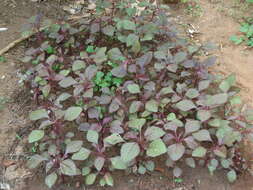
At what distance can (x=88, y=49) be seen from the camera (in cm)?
319

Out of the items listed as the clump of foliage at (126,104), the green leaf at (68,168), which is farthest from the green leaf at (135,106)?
the green leaf at (68,168)

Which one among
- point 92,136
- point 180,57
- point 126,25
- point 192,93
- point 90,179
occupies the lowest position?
point 90,179

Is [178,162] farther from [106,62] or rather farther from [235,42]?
[235,42]

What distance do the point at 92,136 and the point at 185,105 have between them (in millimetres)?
705

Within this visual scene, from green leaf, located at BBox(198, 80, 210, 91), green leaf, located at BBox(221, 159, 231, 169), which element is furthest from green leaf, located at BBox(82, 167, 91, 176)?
green leaf, located at BBox(198, 80, 210, 91)

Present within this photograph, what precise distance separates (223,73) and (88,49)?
3.94ft

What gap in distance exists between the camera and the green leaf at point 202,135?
7.73ft

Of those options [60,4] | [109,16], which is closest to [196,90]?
[109,16]

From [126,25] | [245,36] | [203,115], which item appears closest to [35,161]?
[203,115]

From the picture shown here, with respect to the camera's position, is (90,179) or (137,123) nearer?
(90,179)

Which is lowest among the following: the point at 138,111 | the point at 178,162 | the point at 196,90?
the point at 178,162

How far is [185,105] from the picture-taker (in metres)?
2.56

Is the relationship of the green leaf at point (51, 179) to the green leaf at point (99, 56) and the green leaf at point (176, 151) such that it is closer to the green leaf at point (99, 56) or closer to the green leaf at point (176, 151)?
the green leaf at point (176, 151)

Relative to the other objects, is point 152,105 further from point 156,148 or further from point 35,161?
point 35,161
